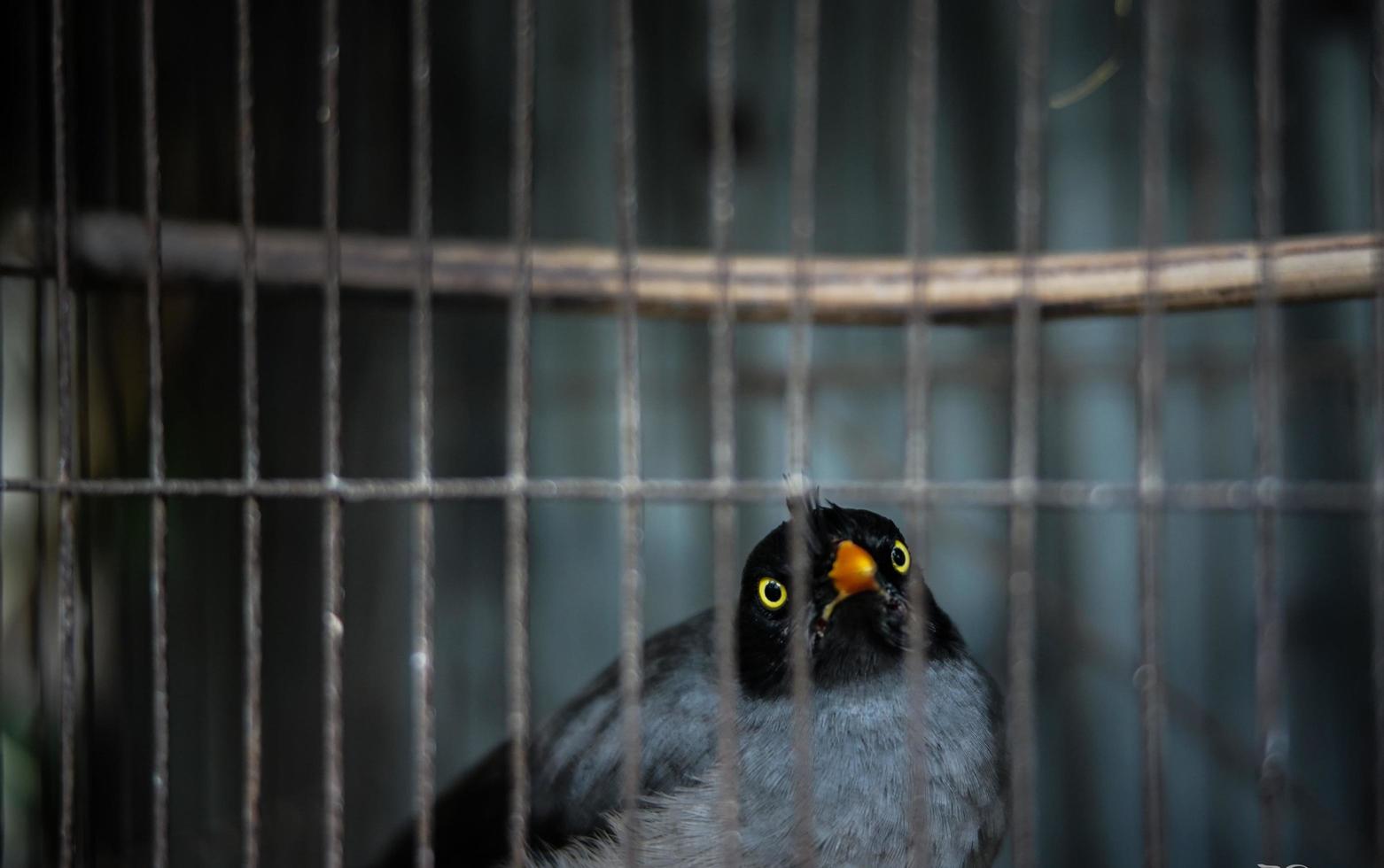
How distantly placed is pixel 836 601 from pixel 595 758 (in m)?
0.46

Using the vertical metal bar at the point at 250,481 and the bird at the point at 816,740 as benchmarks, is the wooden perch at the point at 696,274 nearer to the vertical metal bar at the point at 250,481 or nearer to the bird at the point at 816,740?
the bird at the point at 816,740

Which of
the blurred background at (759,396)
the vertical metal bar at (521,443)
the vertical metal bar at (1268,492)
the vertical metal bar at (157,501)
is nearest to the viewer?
the vertical metal bar at (1268,492)

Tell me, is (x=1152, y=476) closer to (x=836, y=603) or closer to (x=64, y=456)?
(x=836, y=603)

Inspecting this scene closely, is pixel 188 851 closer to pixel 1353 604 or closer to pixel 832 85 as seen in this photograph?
pixel 832 85

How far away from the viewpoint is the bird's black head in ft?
4.90

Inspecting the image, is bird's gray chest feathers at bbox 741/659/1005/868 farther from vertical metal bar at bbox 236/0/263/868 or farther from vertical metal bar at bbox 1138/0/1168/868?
vertical metal bar at bbox 236/0/263/868

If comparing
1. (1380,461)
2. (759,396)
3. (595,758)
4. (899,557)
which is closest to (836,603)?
(899,557)

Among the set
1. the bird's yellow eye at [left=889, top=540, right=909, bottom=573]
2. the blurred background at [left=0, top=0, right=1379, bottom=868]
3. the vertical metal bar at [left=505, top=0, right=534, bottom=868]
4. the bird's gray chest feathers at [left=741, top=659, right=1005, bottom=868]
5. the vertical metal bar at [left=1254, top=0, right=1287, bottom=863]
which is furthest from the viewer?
the blurred background at [left=0, top=0, right=1379, bottom=868]

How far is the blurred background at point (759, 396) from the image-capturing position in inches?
99.4

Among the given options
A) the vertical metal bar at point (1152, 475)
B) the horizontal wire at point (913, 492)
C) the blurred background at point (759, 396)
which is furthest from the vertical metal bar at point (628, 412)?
the blurred background at point (759, 396)

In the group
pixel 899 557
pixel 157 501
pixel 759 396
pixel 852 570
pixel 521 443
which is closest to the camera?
pixel 521 443

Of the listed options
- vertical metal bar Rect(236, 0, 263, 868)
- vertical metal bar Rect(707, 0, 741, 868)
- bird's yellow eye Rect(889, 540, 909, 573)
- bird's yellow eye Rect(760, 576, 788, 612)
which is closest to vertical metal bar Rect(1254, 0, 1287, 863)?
vertical metal bar Rect(707, 0, 741, 868)

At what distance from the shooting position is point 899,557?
5.20ft

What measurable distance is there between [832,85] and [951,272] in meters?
1.15
